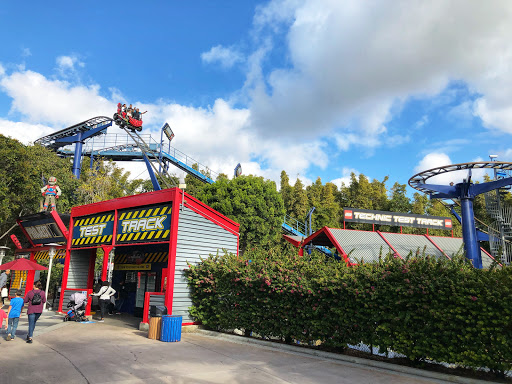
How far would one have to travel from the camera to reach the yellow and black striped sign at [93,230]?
52.0 feet

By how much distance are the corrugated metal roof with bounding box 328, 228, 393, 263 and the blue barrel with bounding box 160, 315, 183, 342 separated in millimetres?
13022

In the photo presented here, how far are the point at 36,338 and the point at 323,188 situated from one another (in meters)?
44.7

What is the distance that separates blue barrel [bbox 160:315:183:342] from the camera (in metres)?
10.9

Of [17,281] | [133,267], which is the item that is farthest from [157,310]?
[17,281]

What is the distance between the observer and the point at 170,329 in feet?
36.0

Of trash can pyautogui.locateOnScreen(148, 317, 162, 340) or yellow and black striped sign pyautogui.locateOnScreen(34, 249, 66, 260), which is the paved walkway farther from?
yellow and black striped sign pyautogui.locateOnScreen(34, 249, 66, 260)

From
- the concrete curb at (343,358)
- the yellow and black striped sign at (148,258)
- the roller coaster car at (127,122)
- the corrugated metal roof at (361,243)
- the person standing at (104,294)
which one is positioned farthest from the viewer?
the roller coaster car at (127,122)

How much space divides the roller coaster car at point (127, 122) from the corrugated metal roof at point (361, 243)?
25817 mm

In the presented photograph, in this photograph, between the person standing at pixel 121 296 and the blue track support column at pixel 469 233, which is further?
the blue track support column at pixel 469 233

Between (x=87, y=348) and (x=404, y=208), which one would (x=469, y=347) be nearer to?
(x=87, y=348)

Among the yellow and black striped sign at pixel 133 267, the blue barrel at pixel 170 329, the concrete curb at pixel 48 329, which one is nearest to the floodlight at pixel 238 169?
the yellow and black striped sign at pixel 133 267

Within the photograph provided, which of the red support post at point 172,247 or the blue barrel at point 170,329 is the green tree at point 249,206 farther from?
the blue barrel at point 170,329

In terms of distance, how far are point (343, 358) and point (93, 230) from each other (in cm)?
1251

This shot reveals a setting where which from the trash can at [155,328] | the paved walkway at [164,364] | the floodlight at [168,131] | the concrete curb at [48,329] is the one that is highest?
the floodlight at [168,131]
